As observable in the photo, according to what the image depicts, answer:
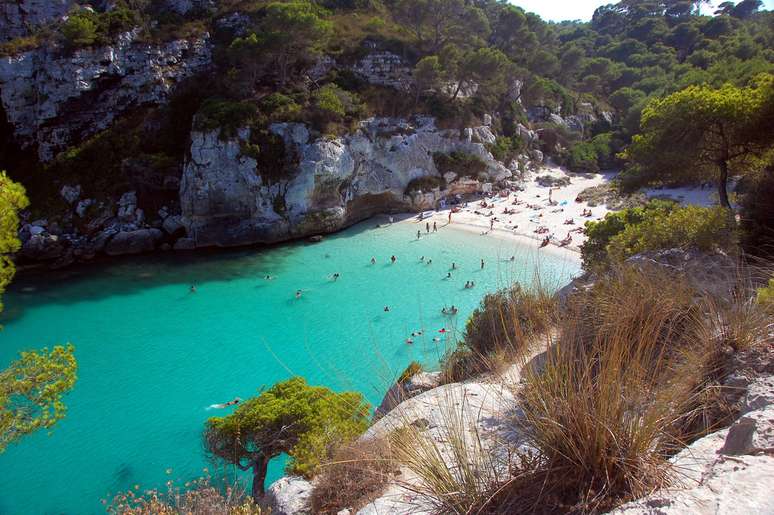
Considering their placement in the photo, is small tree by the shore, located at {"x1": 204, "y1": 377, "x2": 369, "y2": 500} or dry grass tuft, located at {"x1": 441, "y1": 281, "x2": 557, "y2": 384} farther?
small tree by the shore, located at {"x1": 204, "y1": 377, "x2": 369, "y2": 500}

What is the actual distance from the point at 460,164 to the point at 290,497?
93.3ft

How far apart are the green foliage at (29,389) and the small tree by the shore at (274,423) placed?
2986 millimetres

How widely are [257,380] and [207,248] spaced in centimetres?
1537

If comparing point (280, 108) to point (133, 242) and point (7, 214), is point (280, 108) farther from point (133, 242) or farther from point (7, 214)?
point (7, 214)

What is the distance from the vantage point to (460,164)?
1226 inches

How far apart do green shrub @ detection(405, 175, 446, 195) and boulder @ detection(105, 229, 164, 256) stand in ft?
56.7

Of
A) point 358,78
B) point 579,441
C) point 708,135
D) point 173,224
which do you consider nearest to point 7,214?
point 579,441

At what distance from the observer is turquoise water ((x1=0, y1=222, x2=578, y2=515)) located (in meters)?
11.2

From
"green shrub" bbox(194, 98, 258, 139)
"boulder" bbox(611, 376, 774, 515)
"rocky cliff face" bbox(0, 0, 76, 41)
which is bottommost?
"boulder" bbox(611, 376, 774, 515)

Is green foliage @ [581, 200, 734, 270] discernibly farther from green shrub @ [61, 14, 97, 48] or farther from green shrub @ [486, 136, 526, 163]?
green shrub @ [61, 14, 97, 48]

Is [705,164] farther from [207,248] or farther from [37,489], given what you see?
[207,248]

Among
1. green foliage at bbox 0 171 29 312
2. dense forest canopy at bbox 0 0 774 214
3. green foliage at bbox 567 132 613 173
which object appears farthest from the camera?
green foliage at bbox 567 132 613 173

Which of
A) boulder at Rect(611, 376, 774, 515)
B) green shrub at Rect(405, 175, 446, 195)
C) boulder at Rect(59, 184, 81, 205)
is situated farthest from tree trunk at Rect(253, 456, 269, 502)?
boulder at Rect(59, 184, 81, 205)

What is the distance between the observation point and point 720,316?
377cm
